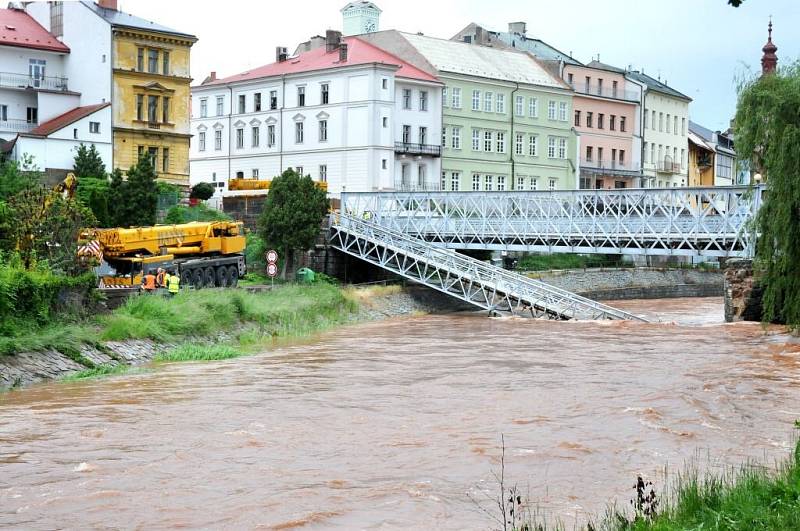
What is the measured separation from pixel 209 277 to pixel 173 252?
1977 millimetres

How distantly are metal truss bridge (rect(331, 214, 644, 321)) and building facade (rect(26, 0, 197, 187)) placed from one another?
11.3 m

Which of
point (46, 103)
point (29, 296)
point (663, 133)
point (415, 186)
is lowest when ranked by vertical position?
point (29, 296)

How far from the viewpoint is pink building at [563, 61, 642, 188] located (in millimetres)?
92250


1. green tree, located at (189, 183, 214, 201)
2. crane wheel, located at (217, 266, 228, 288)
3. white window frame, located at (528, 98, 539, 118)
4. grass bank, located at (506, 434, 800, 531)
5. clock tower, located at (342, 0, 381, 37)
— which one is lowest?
grass bank, located at (506, 434, 800, 531)

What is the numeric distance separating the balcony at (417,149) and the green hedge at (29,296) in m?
43.3

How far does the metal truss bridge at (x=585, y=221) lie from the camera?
4819 centimetres

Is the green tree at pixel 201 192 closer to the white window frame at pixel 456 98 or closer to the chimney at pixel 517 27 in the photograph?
the white window frame at pixel 456 98

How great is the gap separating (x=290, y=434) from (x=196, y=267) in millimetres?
25460

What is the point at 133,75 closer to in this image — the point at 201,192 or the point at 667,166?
the point at 201,192

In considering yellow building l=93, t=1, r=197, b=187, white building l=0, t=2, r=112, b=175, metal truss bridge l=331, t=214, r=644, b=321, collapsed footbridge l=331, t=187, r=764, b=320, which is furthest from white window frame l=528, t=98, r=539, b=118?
white building l=0, t=2, r=112, b=175

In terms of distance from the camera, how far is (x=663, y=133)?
101 m

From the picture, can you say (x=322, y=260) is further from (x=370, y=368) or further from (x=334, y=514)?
(x=334, y=514)

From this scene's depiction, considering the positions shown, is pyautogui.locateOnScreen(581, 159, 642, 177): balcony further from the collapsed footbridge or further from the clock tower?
the collapsed footbridge

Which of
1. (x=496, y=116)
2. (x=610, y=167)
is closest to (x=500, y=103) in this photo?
(x=496, y=116)
